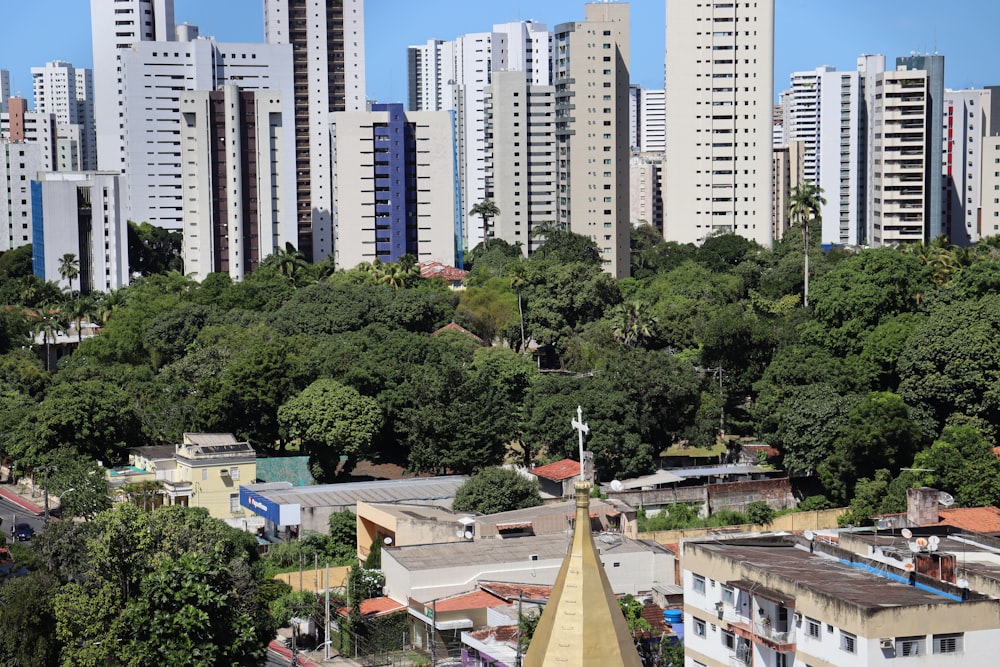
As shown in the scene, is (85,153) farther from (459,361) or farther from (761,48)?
(459,361)

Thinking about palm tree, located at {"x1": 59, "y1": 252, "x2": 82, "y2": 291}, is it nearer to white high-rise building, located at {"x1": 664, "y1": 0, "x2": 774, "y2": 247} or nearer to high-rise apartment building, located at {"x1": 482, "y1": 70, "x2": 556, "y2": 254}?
high-rise apartment building, located at {"x1": 482, "y1": 70, "x2": 556, "y2": 254}

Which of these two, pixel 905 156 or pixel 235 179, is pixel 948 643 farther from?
pixel 235 179

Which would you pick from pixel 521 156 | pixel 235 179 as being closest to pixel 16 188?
pixel 235 179

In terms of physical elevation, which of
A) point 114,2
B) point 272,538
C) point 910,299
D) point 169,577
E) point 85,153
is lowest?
point 272,538

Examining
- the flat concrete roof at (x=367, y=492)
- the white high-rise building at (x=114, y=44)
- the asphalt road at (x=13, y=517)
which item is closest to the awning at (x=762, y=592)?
the flat concrete roof at (x=367, y=492)

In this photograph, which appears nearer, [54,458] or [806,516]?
[806,516]

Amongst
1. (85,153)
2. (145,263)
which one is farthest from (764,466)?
(85,153)
